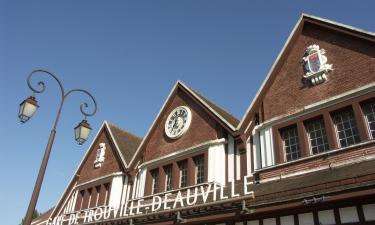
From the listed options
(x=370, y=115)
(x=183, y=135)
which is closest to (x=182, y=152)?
(x=183, y=135)

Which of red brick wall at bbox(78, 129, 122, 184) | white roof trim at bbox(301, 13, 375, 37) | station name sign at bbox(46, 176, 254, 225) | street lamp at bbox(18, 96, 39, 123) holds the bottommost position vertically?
station name sign at bbox(46, 176, 254, 225)

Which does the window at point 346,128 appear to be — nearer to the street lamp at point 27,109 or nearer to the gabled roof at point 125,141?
the street lamp at point 27,109

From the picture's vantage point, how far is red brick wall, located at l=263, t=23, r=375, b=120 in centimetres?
1172

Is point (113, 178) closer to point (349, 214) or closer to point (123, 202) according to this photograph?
point (123, 202)

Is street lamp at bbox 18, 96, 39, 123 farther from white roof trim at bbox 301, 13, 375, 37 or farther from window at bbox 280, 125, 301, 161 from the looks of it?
white roof trim at bbox 301, 13, 375, 37

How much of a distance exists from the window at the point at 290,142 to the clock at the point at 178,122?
16.8 feet

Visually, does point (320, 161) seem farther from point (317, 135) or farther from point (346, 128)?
point (346, 128)

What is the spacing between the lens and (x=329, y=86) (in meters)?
12.2

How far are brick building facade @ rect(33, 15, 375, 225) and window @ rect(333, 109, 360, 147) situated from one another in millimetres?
32

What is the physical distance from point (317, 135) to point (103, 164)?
13295 millimetres

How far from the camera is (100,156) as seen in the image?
2136 centimetres

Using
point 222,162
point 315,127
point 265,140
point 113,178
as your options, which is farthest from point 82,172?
point 315,127

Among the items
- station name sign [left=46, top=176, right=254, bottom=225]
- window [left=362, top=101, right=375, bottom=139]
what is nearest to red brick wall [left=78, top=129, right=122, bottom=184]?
station name sign [left=46, top=176, right=254, bottom=225]

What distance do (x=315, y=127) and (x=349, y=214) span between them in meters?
4.03
